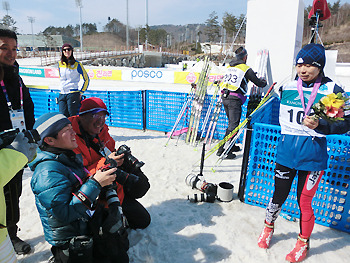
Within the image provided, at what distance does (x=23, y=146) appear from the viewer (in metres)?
1.50

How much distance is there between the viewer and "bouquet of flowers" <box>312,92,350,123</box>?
6.40ft

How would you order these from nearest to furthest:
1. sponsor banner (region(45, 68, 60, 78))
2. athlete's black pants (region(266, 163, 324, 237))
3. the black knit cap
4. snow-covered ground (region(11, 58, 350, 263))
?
the black knit cap, athlete's black pants (region(266, 163, 324, 237)), snow-covered ground (region(11, 58, 350, 263)), sponsor banner (region(45, 68, 60, 78))

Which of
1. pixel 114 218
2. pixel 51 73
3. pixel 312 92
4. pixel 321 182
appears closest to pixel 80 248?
pixel 114 218

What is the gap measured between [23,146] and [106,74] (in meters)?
23.3

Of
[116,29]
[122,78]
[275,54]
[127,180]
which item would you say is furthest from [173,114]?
[116,29]

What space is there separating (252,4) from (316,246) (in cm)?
644

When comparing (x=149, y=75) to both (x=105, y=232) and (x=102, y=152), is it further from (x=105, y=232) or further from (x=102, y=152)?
(x=105, y=232)

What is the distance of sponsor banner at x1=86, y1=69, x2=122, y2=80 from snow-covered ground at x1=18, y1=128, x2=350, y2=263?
19686 mm

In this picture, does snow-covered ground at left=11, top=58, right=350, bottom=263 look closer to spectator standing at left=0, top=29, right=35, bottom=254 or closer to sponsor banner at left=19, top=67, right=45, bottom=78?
spectator standing at left=0, top=29, right=35, bottom=254

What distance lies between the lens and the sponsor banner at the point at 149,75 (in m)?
20.9

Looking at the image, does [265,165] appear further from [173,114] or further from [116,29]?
[116,29]

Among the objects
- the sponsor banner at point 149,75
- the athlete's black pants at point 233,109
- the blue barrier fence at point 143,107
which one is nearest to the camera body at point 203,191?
Result: the athlete's black pants at point 233,109

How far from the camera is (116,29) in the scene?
129 metres

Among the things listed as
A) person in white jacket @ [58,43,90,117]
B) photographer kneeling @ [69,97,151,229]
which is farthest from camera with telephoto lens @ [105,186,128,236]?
person in white jacket @ [58,43,90,117]
